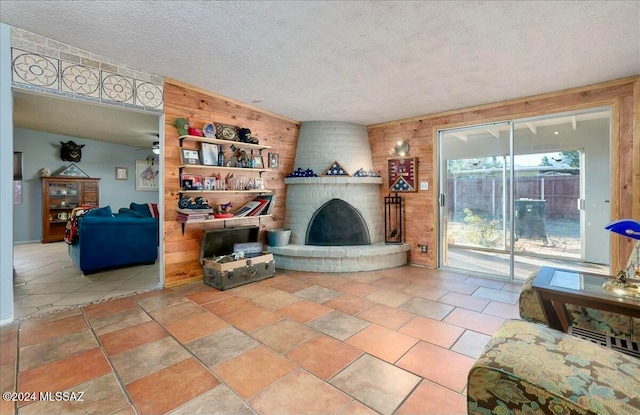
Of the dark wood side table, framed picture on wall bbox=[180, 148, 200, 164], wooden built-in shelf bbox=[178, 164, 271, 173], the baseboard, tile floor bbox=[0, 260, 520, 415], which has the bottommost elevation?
tile floor bbox=[0, 260, 520, 415]

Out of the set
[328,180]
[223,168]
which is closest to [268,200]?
[223,168]

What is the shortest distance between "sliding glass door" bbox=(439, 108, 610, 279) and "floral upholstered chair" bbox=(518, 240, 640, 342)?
1.94 m

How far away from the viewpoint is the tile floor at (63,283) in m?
2.94

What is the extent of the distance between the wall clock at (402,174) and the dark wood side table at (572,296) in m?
2.75

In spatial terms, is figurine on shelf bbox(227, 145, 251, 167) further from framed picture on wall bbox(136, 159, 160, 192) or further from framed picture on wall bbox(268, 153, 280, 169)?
framed picture on wall bbox(136, 159, 160, 192)

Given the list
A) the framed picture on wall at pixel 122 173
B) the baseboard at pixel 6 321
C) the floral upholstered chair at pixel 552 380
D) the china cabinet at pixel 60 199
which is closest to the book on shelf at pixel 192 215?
the baseboard at pixel 6 321

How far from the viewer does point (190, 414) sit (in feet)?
4.80

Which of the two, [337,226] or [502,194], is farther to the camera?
[337,226]

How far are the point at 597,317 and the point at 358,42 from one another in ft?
8.83

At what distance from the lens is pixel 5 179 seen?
2.44 m

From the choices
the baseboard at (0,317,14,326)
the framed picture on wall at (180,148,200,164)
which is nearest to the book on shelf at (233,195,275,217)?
the framed picture on wall at (180,148,200,164)

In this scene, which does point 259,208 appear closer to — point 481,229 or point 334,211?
point 334,211

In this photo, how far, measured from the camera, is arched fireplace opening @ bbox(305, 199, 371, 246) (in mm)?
4586

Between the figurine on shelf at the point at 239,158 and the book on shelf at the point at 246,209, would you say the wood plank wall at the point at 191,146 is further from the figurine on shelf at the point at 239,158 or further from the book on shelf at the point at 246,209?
the figurine on shelf at the point at 239,158
